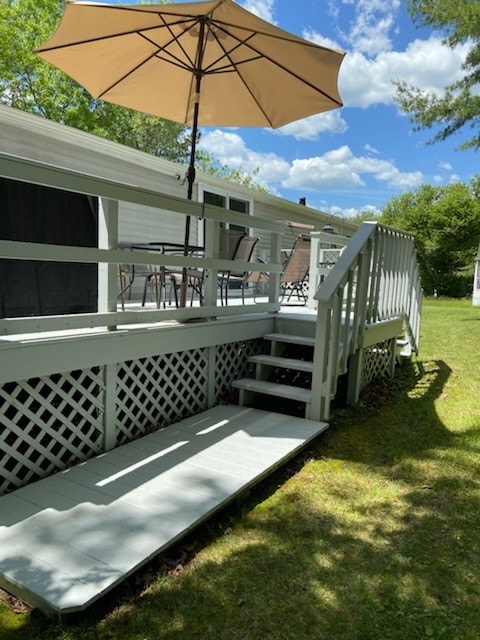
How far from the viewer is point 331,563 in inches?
89.5

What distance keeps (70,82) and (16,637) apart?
22310 mm

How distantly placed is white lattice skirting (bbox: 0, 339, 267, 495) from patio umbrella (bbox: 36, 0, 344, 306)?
0.75 metres

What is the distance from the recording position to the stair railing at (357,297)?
12.4 feet

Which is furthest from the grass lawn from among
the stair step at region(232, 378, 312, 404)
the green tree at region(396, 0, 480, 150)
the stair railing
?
the green tree at region(396, 0, 480, 150)

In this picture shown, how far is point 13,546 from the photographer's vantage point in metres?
2.10

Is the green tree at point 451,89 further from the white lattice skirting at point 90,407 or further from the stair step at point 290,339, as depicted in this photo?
the white lattice skirting at point 90,407

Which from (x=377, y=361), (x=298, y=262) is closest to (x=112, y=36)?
(x=298, y=262)

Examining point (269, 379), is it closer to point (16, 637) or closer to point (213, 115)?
point (213, 115)

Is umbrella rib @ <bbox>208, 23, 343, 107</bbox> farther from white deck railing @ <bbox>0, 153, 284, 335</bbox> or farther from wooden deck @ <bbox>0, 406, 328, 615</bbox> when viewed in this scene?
wooden deck @ <bbox>0, 406, 328, 615</bbox>

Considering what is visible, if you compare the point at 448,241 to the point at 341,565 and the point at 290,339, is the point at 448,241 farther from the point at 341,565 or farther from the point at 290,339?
the point at 341,565

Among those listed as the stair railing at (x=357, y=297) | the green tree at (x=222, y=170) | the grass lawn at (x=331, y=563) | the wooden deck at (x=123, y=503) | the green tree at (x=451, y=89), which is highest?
the green tree at (x=222, y=170)

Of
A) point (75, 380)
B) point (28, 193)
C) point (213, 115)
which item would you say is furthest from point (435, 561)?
point (213, 115)

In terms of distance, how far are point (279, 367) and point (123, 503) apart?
2340mm

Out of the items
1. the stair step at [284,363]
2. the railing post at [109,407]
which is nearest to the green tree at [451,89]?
the stair step at [284,363]
